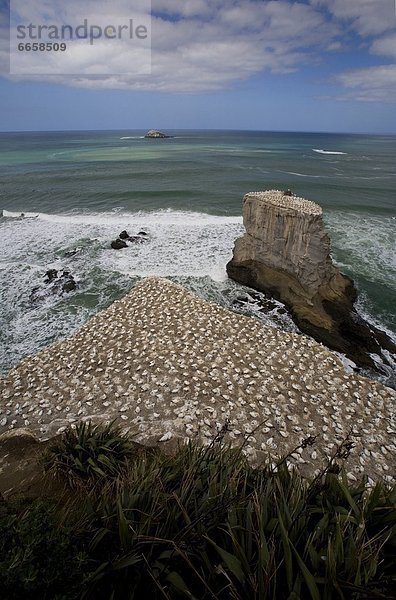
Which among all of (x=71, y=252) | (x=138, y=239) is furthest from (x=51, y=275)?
(x=138, y=239)

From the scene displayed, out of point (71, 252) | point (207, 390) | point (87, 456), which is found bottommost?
point (207, 390)

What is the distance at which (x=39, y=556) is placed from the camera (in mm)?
2428

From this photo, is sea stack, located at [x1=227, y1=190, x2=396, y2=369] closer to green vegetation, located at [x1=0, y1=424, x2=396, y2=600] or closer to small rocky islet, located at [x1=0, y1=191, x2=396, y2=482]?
small rocky islet, located at [x1=0, y1=191, x2=396, y2=482]

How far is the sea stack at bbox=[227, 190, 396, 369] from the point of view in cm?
1390

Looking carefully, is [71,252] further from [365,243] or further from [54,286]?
[365,243]

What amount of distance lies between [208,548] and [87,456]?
130 inches

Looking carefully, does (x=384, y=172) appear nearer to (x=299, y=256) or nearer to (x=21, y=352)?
(x=299, y=256)

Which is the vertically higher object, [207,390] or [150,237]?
[150,237]

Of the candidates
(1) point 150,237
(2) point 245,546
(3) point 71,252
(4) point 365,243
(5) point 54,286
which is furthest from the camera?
(1) point 150,237

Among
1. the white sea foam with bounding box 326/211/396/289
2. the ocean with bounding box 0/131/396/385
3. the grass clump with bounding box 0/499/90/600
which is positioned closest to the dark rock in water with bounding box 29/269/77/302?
the ocean with bounding box 0/131/396/385

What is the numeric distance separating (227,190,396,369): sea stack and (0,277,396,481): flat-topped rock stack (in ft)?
13.8

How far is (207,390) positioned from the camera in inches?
332

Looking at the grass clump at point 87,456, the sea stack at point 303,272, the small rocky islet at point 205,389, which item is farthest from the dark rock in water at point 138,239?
the grass clump at point 87,456

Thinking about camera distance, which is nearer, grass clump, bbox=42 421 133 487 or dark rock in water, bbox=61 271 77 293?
grass clump, bbox=42 421 133 487
